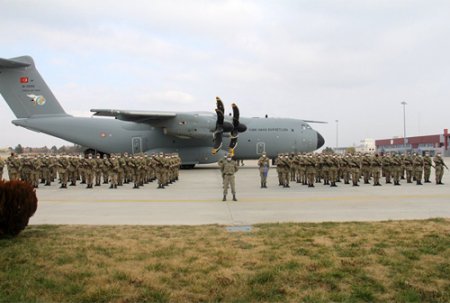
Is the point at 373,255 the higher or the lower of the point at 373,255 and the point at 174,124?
the lower

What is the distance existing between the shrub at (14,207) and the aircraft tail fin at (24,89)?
23182mm

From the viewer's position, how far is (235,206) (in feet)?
40.3

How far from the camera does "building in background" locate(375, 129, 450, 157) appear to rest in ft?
255

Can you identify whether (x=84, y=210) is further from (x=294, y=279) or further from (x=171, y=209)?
(x=294, y=279)

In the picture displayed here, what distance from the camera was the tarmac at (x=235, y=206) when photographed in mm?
10008

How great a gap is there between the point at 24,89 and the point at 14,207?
23.8 m

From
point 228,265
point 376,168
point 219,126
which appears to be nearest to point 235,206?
point 228,265

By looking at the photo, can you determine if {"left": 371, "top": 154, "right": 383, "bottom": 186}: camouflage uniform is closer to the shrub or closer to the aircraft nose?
the aircraft nose

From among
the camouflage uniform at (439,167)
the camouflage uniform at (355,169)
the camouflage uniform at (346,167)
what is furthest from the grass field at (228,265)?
the camouflage uniform at (439,167)

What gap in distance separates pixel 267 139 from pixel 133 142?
31.0ft

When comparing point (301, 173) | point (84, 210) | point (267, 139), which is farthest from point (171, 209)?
point (267, 139)

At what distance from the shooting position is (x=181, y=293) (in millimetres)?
5148

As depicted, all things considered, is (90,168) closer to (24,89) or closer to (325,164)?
(325,164)

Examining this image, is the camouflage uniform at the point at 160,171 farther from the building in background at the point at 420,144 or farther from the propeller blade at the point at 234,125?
the building in background at the point at 420,144
